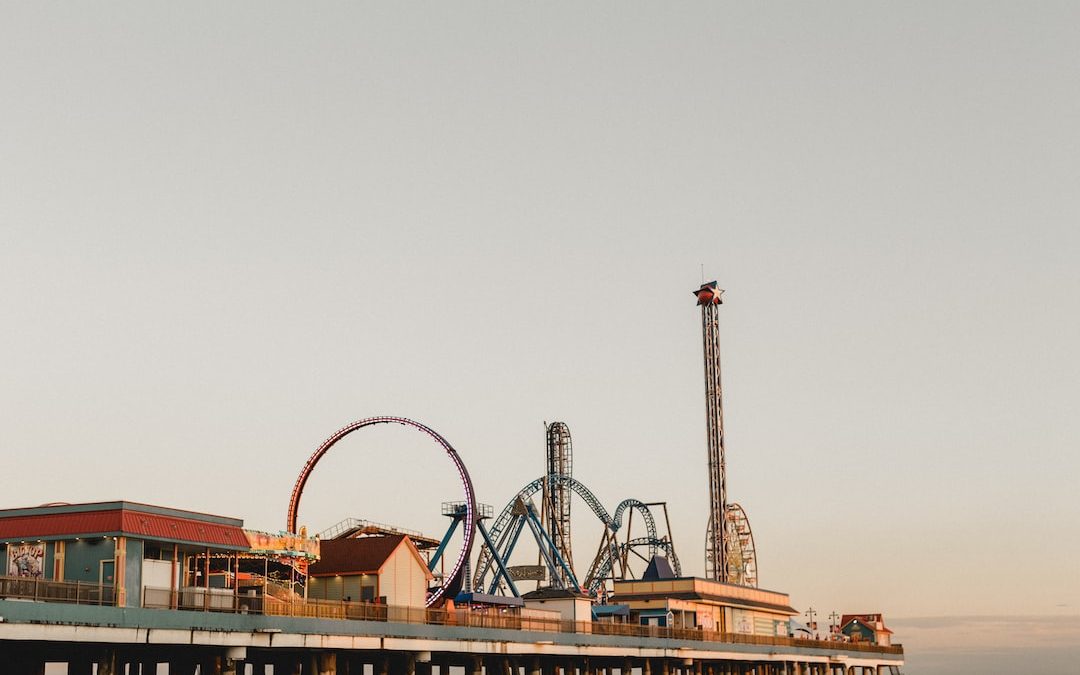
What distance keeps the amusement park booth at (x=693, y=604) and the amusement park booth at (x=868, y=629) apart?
1747 inches

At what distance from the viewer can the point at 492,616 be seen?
66.2m

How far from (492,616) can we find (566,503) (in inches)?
2618

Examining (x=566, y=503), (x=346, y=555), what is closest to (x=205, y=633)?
(x=346, y=555)

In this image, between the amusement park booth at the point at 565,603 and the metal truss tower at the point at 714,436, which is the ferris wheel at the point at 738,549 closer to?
the metal truss tower at the point at 714,436

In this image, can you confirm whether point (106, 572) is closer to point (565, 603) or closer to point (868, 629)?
point (565, 603)

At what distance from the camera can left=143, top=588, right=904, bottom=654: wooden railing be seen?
48656 mm

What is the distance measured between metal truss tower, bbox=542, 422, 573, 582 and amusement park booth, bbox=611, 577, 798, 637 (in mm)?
19406

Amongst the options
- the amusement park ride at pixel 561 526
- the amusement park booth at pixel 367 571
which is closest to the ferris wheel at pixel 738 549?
the amusement park ride at pixel 561 526

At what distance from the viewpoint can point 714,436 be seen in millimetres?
150875

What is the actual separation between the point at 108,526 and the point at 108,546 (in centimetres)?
77

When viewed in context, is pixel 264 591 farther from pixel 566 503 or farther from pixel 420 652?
pixel 566 503

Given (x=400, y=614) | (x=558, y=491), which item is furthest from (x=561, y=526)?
(x=400, y=614)

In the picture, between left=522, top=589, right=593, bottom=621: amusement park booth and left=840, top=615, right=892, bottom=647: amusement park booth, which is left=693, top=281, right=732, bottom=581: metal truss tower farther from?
left=522, top=589, right=593, bottom=621: amusement park booth

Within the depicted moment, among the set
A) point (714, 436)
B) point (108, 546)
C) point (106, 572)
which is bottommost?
point (106, 572)
